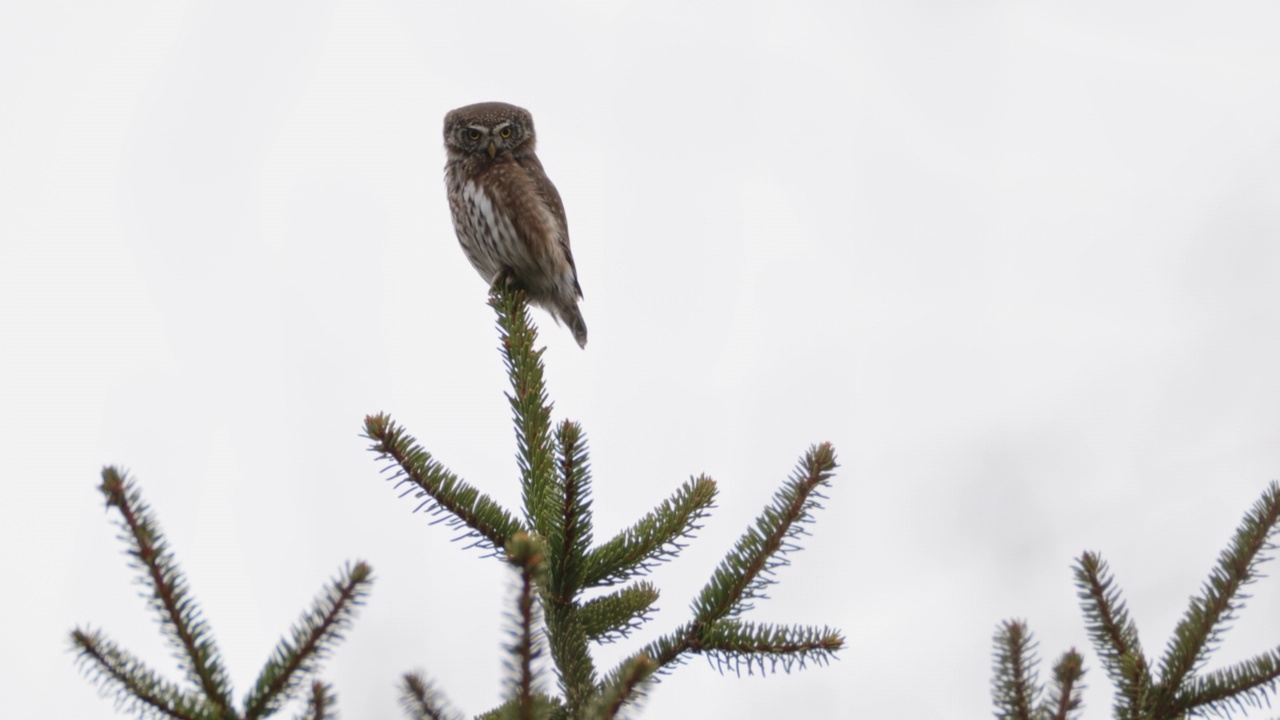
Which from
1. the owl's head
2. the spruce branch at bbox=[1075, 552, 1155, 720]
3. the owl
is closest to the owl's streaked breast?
the owl

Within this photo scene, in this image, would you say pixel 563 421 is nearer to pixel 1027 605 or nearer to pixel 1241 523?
pixel 1241 523

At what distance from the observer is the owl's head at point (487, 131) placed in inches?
242

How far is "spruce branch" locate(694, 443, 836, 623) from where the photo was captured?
7.14 ft

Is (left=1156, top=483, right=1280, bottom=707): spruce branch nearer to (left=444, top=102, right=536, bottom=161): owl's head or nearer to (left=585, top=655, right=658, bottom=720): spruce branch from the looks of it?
Result: (left=585, top=655, right=658, bottom=720): spruce branch

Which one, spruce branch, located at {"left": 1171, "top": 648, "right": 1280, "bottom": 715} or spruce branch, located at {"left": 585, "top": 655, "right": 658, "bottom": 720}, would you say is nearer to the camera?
spruce branch, located at {"left": 585, "top": 655, "right": 658, "bottom": 720}

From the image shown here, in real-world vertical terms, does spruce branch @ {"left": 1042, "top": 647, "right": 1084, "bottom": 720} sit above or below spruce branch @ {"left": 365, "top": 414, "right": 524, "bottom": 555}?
below

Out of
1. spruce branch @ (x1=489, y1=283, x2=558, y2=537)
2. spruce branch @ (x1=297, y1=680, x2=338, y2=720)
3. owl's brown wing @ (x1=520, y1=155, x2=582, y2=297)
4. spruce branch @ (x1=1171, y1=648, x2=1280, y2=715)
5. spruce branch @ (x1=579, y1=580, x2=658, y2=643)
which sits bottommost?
spruce branch @ (x1=297, y1=680, x2=338, y2=720)

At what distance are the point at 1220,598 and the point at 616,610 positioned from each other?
1.14 meters

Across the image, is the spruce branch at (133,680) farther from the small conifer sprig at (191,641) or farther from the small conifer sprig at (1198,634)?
the small conifer sprig at (1198,634)

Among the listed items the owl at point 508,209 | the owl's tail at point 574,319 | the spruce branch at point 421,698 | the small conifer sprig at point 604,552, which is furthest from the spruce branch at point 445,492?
the owl's tail at point 574,319

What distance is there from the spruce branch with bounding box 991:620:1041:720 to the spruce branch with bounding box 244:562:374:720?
2.82 ft

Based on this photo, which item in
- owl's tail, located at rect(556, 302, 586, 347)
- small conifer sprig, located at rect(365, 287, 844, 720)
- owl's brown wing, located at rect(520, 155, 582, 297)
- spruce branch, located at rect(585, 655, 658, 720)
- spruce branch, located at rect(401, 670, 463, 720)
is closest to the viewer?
spruce branch, located at rect(585, 655, 658, 720)

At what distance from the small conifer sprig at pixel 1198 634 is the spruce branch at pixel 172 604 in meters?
1.34

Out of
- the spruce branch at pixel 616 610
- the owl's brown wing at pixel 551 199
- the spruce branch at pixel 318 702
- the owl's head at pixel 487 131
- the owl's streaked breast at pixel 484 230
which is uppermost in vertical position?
the owl's head at pixel 487 131
